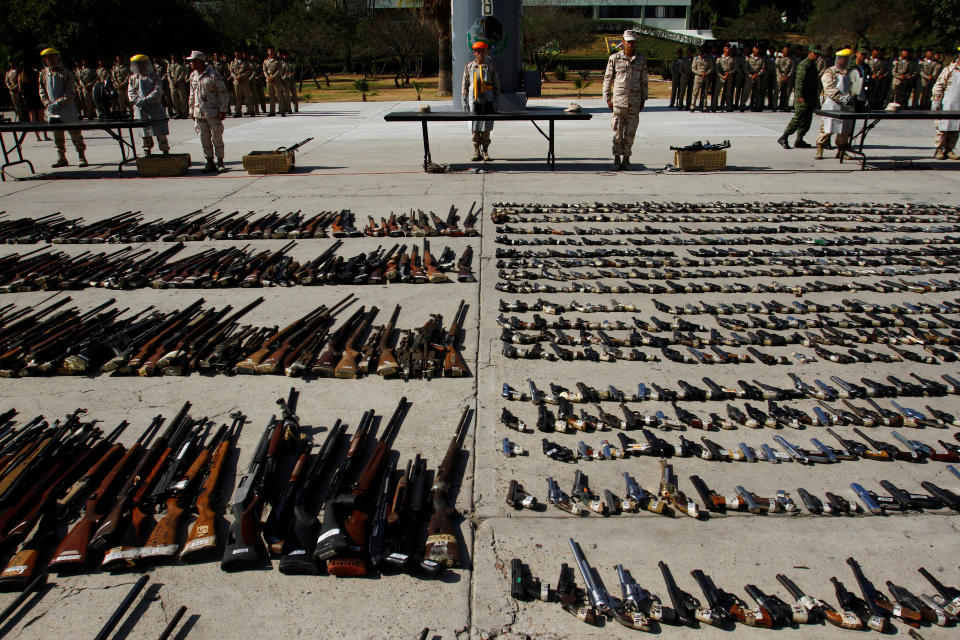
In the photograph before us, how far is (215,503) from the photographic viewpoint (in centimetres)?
393

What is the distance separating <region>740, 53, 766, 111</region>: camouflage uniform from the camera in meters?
25.5

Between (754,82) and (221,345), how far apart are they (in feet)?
87.5

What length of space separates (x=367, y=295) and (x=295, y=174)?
8024 mm

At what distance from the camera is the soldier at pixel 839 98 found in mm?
Result: 13898

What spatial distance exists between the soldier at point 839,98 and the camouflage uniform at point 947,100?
183cm

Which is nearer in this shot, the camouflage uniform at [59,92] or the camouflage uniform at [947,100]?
the camouflage uniform at [947,100]

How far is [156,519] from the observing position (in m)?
3.81

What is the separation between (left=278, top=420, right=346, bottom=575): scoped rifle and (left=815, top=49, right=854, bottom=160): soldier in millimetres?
14540

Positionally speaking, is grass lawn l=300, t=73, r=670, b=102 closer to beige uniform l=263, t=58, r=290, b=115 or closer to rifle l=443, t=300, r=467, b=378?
beige uniform l=263, t=58, r=290, b=115

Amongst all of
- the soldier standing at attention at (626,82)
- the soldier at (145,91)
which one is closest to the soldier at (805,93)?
the soldier standing at attention at (626,82)

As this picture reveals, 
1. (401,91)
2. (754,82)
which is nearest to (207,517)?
(754,82)

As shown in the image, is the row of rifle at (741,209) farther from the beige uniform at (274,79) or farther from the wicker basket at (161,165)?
the beige uniform at (274,79)

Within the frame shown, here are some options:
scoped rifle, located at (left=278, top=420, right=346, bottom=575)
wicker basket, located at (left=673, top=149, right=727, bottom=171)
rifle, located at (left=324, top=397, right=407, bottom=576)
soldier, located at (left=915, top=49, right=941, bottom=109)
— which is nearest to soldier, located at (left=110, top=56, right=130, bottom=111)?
wicker basket, located at (left=673, top=149, right=727, bottom=171)

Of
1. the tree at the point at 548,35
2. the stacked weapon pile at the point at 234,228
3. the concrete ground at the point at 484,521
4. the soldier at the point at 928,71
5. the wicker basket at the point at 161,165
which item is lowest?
the concrete ground at the point at 484,521
